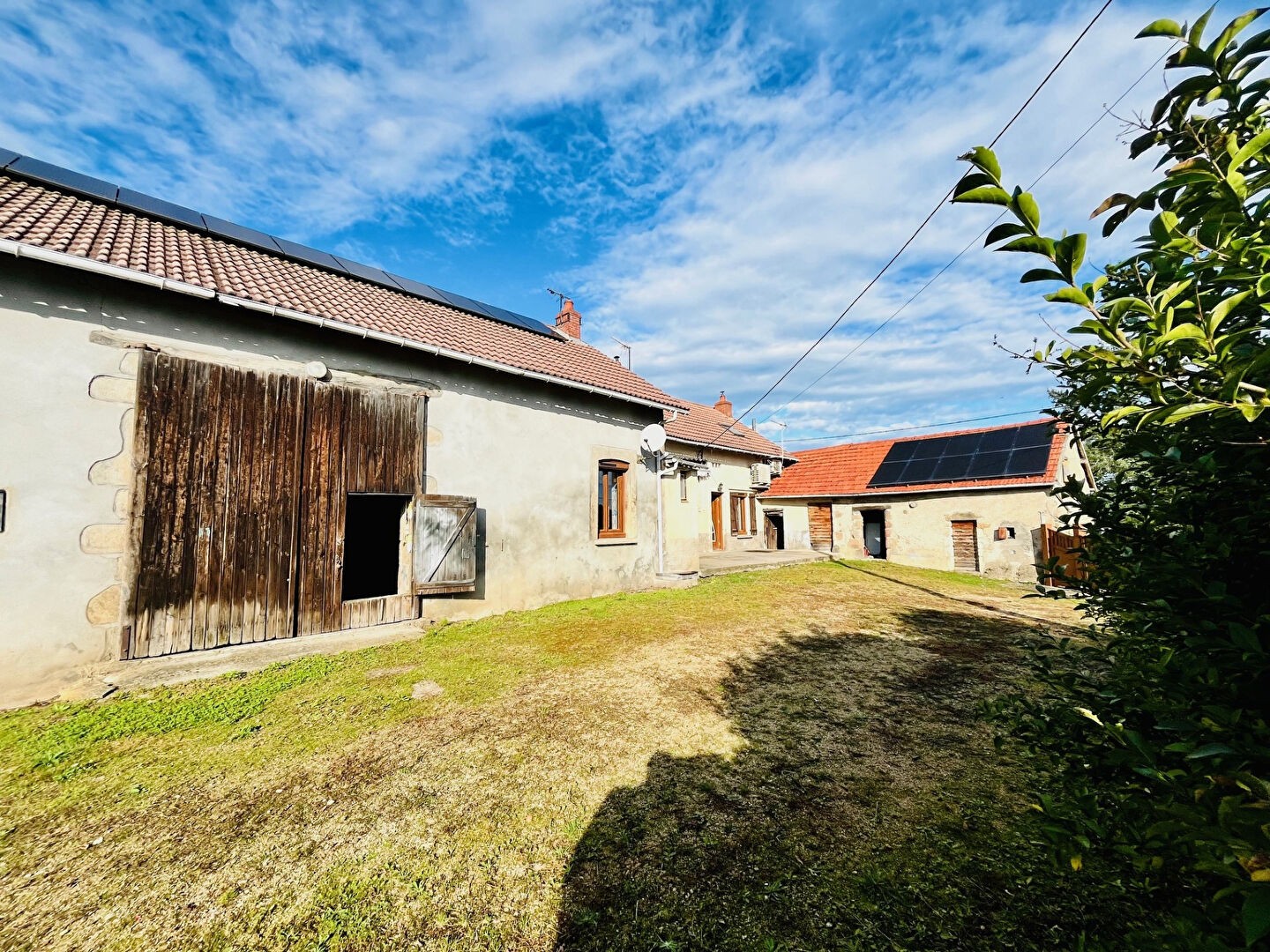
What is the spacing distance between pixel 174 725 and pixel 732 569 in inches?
420

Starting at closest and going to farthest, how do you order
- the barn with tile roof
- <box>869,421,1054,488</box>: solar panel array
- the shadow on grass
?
the shadow on grass → the barn with tile roof → <box>869,421,1054,488</box>: solar panel array

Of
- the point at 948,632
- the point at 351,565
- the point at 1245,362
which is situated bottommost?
the point at 948,632

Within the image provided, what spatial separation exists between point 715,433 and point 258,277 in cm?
1390

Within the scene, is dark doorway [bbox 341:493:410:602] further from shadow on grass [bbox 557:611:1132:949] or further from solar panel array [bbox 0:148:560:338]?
shadow on grass [bbox 557:611:1132:949]

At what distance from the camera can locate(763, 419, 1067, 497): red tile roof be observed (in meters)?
14.7

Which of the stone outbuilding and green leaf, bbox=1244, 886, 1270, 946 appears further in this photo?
the stone outbuilding

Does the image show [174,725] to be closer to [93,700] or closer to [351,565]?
[93,700]

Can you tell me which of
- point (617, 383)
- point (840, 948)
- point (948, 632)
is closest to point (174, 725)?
point (840, 948)

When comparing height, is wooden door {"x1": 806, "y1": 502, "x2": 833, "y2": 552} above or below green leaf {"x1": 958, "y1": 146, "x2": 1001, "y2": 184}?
below

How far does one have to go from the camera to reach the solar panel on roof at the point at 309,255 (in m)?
8.30

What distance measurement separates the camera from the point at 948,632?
7.18 metres

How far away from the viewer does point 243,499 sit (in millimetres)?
5508

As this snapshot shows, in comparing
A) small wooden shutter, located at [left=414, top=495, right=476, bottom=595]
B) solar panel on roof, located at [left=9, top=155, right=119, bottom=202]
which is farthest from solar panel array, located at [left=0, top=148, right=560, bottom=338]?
small wooden shutter, located at [left=414, top=495, right=476, bottom=595]

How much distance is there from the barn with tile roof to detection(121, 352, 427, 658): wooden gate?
0.02 metres
